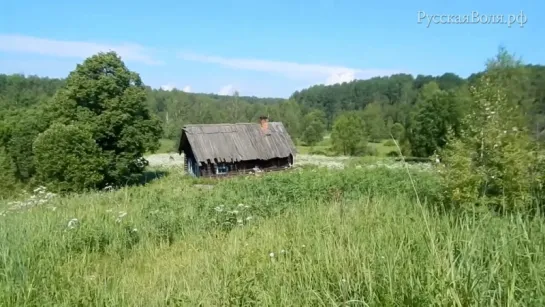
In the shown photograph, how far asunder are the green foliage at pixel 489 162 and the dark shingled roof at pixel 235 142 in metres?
27.1

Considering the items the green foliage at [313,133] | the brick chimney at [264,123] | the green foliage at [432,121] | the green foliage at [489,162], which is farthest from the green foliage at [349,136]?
the green foliage at [489,162]

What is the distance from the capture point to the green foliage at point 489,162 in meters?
8.02

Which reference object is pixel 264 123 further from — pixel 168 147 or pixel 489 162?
pixel 168 147

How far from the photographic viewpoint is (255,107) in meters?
105

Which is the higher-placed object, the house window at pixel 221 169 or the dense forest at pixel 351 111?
the dense forest at pixel 351 111

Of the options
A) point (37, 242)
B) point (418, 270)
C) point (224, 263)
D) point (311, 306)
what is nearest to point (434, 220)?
point (418, 270)

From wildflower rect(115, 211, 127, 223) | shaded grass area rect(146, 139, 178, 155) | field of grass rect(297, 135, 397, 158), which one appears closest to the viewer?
wildflower rect(115, 211, 127, 223)

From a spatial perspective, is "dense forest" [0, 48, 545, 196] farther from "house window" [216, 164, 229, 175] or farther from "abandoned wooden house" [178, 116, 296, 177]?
"house window" [216, 164, 229, 175]

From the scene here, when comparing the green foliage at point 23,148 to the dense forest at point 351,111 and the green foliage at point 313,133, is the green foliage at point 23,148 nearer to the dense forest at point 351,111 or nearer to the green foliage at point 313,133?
the dense forest at point 351,111

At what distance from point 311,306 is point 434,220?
61.7 inches

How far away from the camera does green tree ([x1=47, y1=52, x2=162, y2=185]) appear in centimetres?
3128

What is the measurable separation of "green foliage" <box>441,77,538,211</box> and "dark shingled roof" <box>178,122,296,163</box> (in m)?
27.1

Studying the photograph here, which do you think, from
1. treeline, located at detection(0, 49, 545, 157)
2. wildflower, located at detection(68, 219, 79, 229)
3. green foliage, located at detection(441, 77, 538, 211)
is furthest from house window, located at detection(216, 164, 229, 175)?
wildflower, located at detection(68, 219, 79, 229)

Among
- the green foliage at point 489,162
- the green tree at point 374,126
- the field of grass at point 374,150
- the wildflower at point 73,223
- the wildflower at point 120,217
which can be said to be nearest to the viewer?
the wildflower at point 73,223
